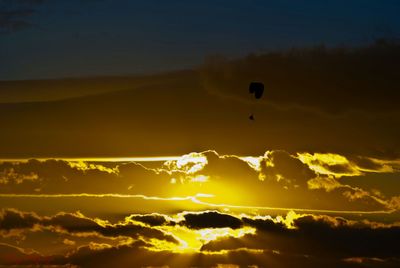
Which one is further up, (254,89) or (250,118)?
(254,89)

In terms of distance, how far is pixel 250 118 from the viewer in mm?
50438

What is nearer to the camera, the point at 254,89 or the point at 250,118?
the point at 250,118

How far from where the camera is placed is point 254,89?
2189 inches

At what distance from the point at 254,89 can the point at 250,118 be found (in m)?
6.35
